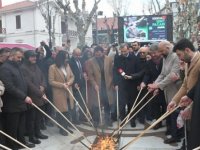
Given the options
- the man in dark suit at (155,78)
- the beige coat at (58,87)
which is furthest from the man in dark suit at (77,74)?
the man in dark suit at (155,78)

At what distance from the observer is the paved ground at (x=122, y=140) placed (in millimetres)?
7176

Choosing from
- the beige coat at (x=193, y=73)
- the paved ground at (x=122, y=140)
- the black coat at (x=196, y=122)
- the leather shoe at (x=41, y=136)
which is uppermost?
the beige coat at (x=193, y=73)

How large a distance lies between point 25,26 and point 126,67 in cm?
4197

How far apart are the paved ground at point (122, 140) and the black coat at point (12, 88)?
40.8 inches

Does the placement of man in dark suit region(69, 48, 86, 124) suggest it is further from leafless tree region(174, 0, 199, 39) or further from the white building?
the white building

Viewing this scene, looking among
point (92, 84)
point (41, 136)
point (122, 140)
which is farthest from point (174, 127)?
point (41, 136)

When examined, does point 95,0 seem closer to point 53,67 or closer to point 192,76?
point 53,67

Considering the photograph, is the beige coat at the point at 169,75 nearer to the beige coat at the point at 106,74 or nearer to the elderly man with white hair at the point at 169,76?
the elderly man with white hair at the point at 169,76

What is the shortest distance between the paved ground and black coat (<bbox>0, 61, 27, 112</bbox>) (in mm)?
1036

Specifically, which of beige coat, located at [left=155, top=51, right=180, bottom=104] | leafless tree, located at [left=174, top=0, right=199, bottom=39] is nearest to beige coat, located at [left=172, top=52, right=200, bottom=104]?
beige coat, located at [left=155, top=51, right=180, bottom=104]

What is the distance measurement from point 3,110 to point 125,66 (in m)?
3.39

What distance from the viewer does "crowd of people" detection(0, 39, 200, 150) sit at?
6727mm

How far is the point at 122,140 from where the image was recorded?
771 centimetres

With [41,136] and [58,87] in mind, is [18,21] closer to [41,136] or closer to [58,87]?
[58,87]
